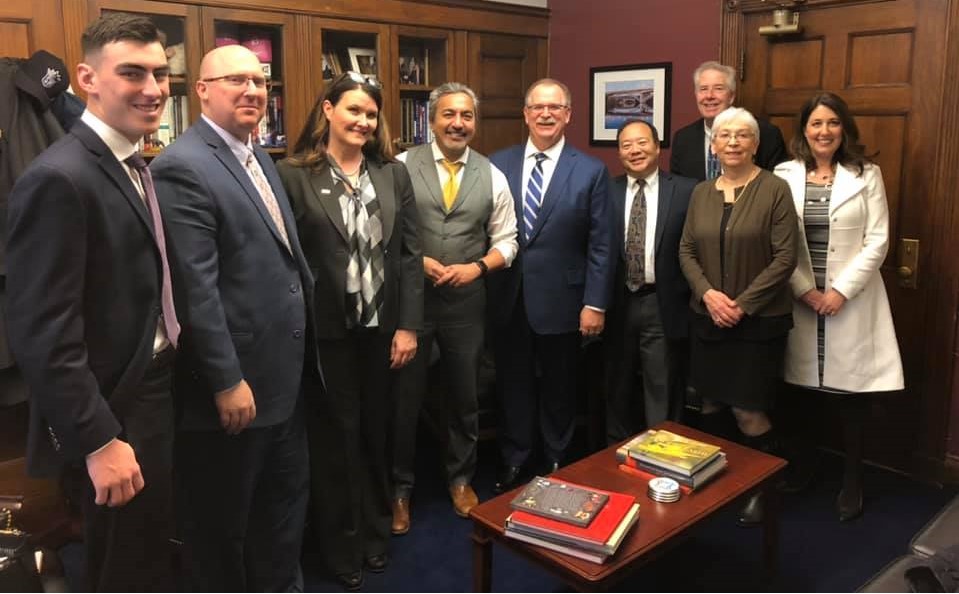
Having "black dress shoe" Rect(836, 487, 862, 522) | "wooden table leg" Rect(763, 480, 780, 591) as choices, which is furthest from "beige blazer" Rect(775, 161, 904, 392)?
"wooden table leg" Rect(763, 480, 780, 591)

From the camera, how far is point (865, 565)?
8.70 feet

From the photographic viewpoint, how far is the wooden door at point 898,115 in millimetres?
3139

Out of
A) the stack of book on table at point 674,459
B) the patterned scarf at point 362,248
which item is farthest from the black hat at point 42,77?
the stack of book on table at point 674,459

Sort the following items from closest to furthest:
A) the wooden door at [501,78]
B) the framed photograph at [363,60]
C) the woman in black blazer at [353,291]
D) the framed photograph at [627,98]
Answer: the woman in black blazer at [353,291]
the framed photograph at [363,60]
the framed photograph at [627,98]
the wooden door at [501,78]

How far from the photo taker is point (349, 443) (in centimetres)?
246

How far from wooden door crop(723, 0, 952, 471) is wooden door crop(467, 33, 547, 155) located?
1350 mm

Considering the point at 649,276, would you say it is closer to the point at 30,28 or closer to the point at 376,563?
the point at 376,563

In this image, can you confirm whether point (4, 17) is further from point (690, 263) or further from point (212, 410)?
point (690, 263)

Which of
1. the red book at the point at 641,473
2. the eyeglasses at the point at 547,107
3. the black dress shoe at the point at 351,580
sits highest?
the eyeglasses at the point at 547,107

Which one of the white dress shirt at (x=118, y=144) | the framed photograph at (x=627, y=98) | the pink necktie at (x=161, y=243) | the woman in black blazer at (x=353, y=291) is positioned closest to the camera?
the white dress shirt at (x=118, y=144)

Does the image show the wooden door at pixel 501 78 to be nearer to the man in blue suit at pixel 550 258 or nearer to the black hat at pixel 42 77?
the man in blue suit at pixel 550 258

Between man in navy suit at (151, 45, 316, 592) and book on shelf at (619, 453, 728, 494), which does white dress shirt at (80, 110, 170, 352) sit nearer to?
man in navy suit at (151, 45, 316, 592)

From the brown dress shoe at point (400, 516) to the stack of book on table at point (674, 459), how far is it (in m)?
0.87

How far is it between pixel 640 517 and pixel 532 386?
44.5 inches
